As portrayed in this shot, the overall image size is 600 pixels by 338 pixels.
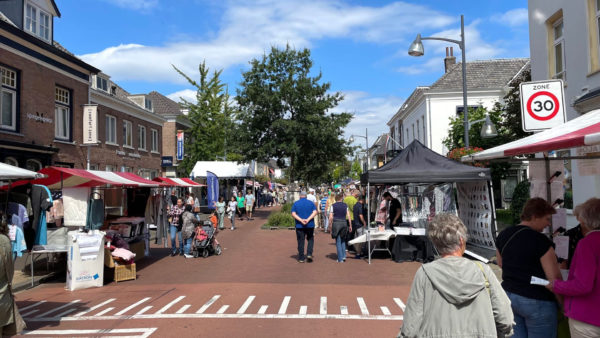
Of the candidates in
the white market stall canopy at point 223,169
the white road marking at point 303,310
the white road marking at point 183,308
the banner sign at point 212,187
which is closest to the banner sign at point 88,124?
the banner sign at point 212,187

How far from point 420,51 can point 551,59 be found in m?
3.59

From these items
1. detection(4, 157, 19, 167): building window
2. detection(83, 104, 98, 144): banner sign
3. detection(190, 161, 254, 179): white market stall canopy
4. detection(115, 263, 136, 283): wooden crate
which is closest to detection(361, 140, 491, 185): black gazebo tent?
detection(115, 263, 136, 283): wooden crate

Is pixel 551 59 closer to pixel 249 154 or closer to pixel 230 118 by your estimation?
pixel 249 154

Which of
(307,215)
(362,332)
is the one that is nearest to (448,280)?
(362,332)

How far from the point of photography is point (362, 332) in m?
5.72

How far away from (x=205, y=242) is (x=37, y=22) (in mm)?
12338

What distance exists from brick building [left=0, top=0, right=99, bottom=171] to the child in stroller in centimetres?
810

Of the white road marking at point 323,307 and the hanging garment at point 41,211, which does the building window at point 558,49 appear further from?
the hanging garment at point 41,211

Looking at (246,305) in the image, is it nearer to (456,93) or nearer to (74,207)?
(74,207)

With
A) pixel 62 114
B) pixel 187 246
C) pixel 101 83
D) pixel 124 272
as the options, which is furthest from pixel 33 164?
pixel 124 272

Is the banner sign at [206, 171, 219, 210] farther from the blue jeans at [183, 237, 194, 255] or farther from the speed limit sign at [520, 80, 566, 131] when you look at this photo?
the speed limit sign at [520, 80, 566, 131]

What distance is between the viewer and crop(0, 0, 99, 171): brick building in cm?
1642

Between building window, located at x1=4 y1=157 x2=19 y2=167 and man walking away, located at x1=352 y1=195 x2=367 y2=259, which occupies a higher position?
building window, located at x1=4 y1=157 x2=19 y2=167

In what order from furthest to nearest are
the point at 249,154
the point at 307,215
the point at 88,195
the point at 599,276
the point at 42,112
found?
the point at 249,154, the point at 42,112, the point at 307,215, the point at 88,195, the point at 599,276
